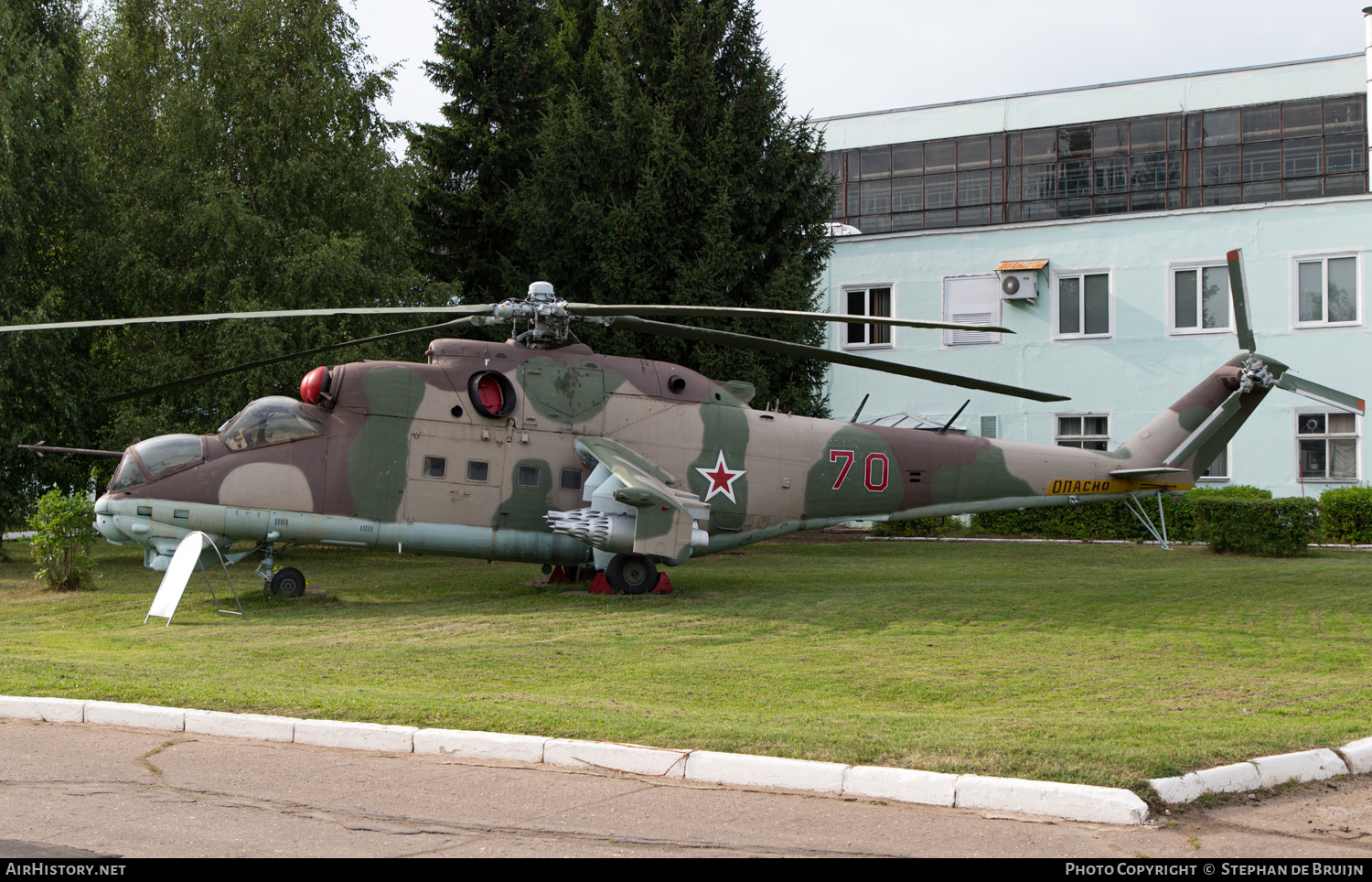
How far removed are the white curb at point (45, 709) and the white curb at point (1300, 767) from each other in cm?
761

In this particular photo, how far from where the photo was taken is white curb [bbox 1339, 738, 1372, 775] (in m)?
6.31

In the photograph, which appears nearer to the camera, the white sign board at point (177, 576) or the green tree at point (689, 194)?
the white sign board at point (177, 576)

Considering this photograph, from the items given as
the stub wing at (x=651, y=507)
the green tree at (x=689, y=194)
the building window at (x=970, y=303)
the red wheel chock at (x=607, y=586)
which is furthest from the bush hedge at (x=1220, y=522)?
the stub wing at (x=651, y=507)

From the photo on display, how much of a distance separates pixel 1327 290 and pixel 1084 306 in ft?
18.4

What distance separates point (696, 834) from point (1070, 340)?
89.1ft

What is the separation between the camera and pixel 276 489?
15266 millimetres

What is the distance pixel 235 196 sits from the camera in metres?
23.4

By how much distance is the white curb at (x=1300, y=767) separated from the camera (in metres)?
6.04

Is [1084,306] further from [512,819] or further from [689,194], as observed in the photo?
[512,819]

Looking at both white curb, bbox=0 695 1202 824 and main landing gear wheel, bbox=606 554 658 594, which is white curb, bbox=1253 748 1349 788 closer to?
white curb, bbox=0 695 1202 824

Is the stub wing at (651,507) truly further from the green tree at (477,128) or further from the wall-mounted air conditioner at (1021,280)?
the wall-mounted air conditioner at (1021,280)

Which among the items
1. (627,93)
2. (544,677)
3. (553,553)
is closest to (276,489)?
(553,553)

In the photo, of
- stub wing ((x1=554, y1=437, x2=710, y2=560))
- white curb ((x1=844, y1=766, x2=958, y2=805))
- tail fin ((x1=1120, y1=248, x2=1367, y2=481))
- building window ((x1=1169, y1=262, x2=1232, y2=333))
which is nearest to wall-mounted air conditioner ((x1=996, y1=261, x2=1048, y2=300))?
building window ((x1=1169, y1=262, x2=1232, y2=333))
